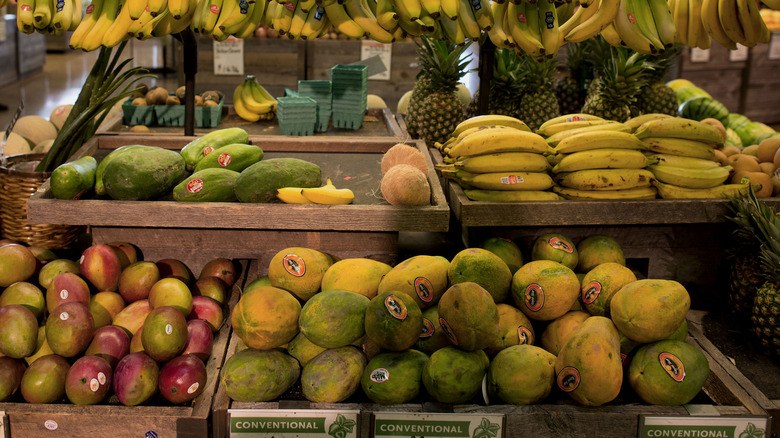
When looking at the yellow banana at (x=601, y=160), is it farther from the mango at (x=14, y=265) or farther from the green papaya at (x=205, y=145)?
the mango at (x=14, y=265)

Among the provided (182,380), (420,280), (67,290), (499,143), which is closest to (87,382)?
(182,380)

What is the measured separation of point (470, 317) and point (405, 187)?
572 millimetres

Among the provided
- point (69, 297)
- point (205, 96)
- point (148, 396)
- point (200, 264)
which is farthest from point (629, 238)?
point (205, 96)

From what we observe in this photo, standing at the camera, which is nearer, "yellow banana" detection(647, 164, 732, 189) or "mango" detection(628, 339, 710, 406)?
"mango" detection(628, 339, 710, 406)

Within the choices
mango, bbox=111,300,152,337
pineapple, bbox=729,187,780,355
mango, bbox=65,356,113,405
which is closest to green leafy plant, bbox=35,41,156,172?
mango, bbox=111,300,152,337

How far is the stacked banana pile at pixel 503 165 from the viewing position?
2117mm

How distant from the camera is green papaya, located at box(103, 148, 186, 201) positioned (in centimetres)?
191

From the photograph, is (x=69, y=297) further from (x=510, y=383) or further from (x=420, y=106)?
(x=420, y=106)

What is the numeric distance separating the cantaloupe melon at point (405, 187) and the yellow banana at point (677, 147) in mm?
884

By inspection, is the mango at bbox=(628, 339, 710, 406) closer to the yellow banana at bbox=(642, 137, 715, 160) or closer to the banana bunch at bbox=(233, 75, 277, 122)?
the yellow banana at bbox=(642, 137, 715, 160)

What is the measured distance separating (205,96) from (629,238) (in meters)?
2.39

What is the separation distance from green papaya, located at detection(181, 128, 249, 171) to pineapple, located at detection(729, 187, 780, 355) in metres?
1.77

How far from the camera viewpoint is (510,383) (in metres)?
1.43

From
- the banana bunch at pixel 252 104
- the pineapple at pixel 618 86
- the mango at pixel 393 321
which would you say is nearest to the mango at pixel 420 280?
the mango at pixel 393 321
